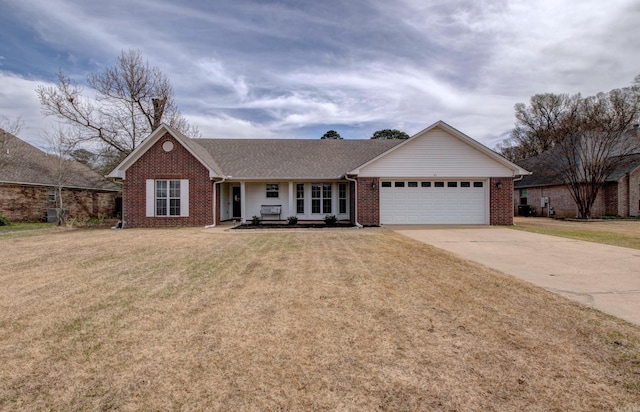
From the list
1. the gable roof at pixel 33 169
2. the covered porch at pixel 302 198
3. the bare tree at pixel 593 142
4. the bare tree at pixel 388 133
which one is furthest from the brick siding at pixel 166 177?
the bare tree at pixel 388 133

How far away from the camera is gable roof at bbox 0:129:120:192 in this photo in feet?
65.0

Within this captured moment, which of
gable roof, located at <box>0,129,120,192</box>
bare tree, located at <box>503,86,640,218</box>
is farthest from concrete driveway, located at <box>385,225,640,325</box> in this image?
gable roof, located at <box>0,129,120,192</box>

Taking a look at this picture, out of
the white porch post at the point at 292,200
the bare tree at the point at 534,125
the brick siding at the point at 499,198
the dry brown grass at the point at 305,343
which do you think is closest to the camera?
the dry brown grass at the point at 305,343

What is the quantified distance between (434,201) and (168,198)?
13.3 m

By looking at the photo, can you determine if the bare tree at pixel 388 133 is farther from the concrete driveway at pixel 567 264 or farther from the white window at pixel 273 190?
the concrete driveway at pixel 567 264

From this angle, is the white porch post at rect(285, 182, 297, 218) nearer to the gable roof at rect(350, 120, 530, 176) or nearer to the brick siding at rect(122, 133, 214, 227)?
the gable roof at rect(350, 120, 530, 176)

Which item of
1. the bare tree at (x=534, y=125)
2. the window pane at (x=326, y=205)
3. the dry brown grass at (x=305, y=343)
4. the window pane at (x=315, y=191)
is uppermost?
the bare tree at (x=534, y=125)

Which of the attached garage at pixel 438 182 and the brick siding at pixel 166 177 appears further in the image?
the attached garage at pixel 438 182

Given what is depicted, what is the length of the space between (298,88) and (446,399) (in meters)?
20.2

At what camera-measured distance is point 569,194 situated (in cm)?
2336

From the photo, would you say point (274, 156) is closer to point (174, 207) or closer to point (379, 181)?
point (174, 207)

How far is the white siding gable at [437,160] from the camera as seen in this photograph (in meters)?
16.2

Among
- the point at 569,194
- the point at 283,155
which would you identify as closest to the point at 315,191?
the point at 283,155

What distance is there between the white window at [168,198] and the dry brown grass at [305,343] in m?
9.65
